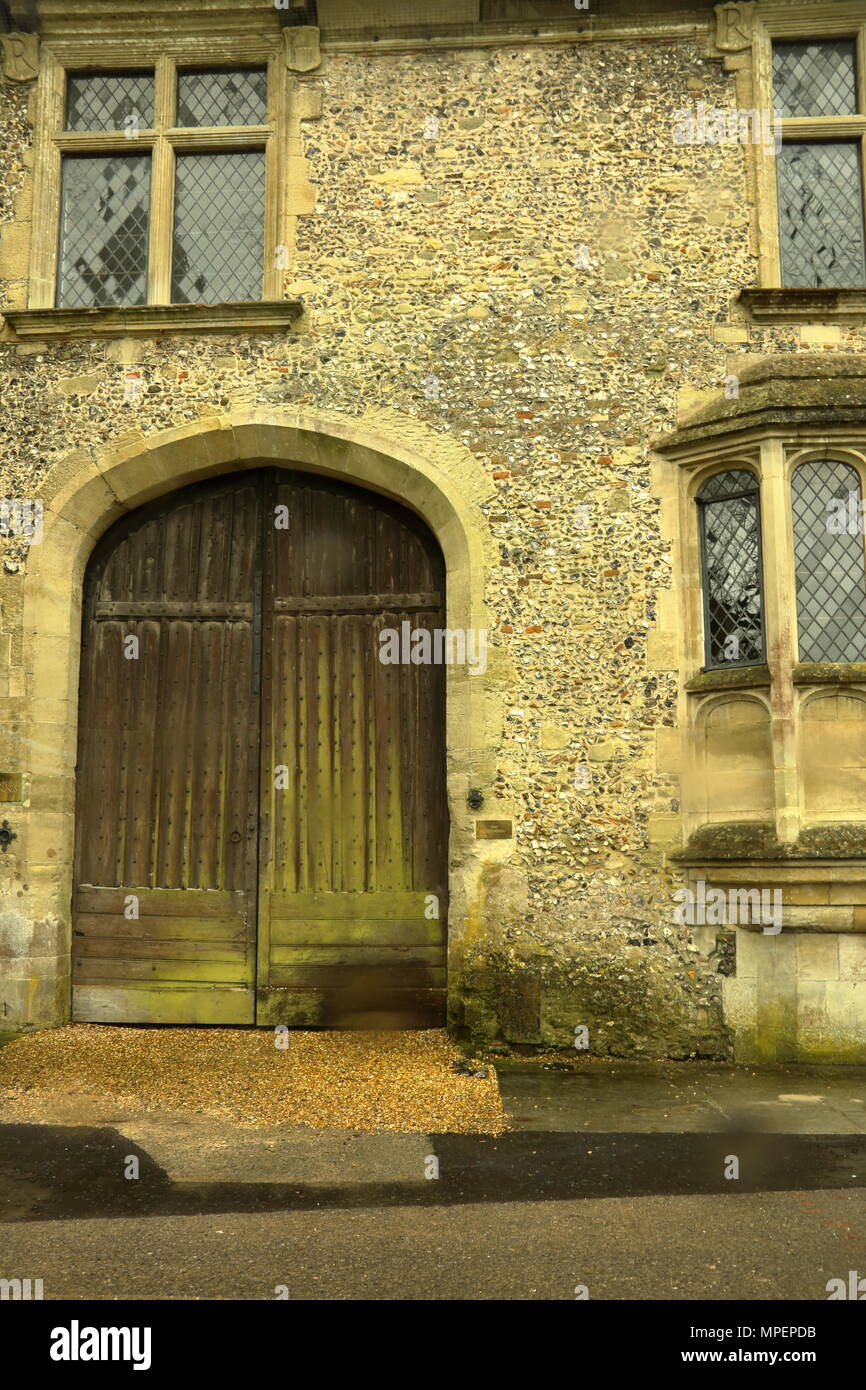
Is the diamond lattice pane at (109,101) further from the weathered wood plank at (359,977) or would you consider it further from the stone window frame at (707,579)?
the weathered wood plank at (359,977)

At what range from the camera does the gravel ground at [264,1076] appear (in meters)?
5.57

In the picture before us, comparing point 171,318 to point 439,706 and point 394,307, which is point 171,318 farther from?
point 439,706

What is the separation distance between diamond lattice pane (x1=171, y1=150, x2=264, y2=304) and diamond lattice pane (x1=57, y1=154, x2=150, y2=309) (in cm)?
27

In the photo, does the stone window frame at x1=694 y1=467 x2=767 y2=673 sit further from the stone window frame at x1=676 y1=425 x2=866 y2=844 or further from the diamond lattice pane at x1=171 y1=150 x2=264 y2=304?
the diamond lattice pane at x1=171 y1=150 x2=264 y2=304

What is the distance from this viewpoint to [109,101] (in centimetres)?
782

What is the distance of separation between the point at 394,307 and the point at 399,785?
3.24m

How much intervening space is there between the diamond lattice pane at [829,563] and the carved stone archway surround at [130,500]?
6.46ft

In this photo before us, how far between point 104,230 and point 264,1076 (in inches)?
232

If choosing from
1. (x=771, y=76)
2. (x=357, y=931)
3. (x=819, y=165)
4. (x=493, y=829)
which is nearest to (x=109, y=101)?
(x=771, y=76)

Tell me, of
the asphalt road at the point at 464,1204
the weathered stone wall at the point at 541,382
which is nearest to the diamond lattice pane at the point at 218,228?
the weathered stone wall at the point at 541,382

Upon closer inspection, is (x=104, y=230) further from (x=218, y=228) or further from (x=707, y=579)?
(x=707, y=579)

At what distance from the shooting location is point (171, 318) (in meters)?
7.37

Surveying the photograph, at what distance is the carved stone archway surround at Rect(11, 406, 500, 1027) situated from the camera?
22.9ft

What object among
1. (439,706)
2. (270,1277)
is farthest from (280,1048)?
(270,1277)
